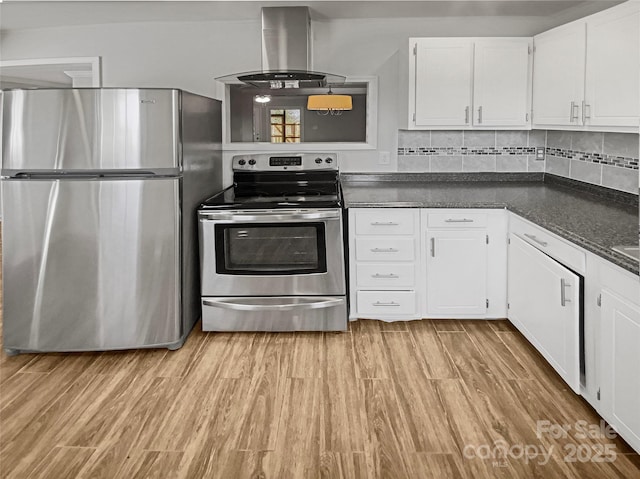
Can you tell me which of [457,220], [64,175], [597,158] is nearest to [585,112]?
[597,158]

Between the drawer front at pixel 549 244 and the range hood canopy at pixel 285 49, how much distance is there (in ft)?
5.00

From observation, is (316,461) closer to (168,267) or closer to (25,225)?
(168,267)

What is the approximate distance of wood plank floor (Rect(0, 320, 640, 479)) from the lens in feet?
8.09

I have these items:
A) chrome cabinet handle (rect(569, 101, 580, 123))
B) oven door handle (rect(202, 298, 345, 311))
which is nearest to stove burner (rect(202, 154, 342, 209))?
oven door handle (rect(202, 298, 345, 311))

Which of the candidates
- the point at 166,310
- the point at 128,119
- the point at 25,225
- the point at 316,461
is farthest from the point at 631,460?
the point at 25,225

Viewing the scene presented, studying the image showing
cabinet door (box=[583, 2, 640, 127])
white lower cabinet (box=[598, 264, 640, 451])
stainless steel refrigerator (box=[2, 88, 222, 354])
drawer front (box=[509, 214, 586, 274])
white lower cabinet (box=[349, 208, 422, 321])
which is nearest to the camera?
white lower cabinet (box=[598, 264, 640, 451])

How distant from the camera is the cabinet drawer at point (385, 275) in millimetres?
4117

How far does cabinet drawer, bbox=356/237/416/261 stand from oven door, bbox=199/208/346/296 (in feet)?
0.62

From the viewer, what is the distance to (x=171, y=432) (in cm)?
275

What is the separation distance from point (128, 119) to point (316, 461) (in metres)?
2.09

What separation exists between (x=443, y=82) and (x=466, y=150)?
0.68 metres

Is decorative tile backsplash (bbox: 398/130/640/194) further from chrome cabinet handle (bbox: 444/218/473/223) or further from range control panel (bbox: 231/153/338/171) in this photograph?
chrome cabinet handle (bbox: 444/218/473/223)

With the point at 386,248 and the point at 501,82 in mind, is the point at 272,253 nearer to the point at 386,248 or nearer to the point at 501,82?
the point at 386,248

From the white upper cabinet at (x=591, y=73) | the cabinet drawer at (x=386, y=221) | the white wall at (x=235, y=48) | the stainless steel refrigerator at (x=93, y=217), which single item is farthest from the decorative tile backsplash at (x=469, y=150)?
the stainless steel refrigerator at (x=93, y=217)
